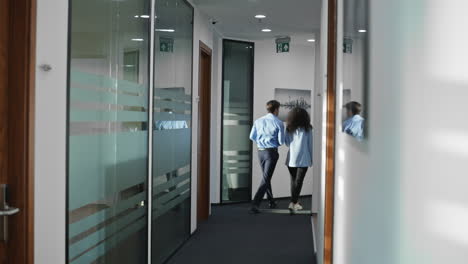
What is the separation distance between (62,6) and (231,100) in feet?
21.8

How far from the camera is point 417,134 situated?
79cm

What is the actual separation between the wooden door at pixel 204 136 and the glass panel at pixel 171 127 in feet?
4.66

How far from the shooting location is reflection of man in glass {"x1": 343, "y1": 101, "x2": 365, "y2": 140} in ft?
4.98

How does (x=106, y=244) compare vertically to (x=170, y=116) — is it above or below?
below

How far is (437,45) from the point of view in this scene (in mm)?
681

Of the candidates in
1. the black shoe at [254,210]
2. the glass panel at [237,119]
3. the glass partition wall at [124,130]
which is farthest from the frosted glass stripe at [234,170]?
the glass partition wall at [124,130]

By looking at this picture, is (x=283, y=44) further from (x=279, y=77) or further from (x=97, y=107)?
(x=97, y=107)

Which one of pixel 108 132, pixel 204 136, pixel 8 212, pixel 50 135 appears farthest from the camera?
pixel 204 136

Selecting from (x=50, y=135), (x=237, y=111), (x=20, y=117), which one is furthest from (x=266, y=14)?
(x=20, y=117)

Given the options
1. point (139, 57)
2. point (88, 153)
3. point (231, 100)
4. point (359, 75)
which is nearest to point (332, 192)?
point (88, 153)

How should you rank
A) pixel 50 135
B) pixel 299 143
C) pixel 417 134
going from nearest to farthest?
pixel 417 134 < pixel 50 135 < pixel 299 143

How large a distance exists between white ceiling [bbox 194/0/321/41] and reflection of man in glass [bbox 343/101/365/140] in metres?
5.09

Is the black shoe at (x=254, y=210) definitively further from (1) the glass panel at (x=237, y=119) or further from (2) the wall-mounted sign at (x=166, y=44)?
(2) the wall-mounted sign at (x=166, y=44)

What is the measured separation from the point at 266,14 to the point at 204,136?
201cm
